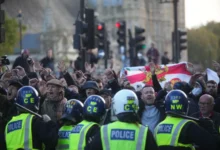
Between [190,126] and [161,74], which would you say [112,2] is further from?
[190,126]

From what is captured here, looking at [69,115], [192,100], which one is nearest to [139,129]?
[69,115]

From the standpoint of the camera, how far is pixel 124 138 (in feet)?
30.5

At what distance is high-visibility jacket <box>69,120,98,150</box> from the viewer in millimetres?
10320

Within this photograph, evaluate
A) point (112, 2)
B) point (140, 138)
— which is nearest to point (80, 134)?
point (140, 138)

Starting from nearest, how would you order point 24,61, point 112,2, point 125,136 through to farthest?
point 125,136
point 24,61
point 112,2

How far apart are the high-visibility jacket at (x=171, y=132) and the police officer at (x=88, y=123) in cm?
71

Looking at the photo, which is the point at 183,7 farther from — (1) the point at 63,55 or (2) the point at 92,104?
(2) the point at 92,104

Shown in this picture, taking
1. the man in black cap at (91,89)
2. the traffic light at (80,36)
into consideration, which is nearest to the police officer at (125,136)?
the man in black cap at (91,89)

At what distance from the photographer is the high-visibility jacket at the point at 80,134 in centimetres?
1032

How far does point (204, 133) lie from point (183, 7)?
5478 inches

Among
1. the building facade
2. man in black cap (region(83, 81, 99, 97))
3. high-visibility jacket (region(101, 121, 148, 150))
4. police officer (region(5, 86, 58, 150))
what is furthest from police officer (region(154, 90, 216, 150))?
the building facade

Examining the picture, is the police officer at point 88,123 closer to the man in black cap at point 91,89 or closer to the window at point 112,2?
the man in black cap at point 91,89

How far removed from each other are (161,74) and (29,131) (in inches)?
355

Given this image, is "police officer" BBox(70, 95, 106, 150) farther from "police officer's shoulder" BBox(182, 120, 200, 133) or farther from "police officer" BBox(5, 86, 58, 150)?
"police officer's shoulder" BBox(182, 120, 200, 133)
